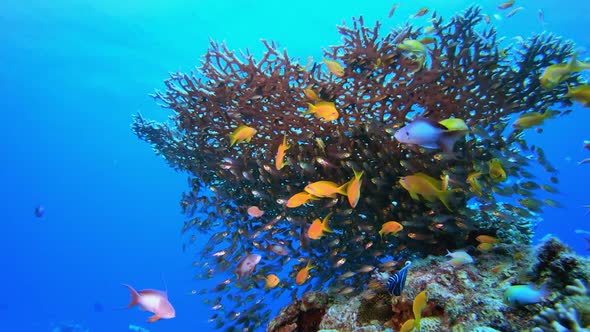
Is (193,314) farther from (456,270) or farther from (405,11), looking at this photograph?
(456,270)

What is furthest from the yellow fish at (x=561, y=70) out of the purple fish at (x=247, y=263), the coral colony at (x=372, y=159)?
the purple fish at (x=247, y=263)

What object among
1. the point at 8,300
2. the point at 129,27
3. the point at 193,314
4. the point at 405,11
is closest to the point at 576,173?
the point at 405,11

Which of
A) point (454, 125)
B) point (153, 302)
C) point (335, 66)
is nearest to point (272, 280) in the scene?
point (153, 302)

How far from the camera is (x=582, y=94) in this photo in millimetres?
3320

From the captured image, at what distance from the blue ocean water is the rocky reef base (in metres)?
1.05

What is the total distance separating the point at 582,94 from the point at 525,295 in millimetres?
2311

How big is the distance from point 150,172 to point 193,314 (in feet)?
150

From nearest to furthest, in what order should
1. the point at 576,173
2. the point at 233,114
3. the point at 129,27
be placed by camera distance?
the point at 233,114 → the point at 129,27 → the point at 576,173

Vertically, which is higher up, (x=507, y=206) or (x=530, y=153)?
(x=530, y=153)

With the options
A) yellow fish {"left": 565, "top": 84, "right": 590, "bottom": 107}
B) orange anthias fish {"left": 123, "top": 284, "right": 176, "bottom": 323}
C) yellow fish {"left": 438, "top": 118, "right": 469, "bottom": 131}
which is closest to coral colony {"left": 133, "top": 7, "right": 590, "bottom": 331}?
yellow fish {"left": 565, "top": 84, "right": 590, "bottom": 107}

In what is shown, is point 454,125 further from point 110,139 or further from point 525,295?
point 110,139

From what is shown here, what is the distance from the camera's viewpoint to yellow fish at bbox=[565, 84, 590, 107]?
3281mm

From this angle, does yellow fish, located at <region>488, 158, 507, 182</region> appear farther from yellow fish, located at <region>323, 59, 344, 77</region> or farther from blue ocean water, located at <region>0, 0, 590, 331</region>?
yellow fish, located at <region>323, 59, 344, 77</region>

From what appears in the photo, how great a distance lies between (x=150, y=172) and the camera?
83875mm
